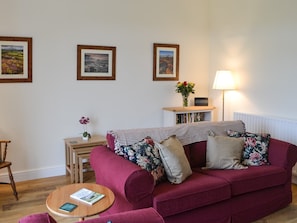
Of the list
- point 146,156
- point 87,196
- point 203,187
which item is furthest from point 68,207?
point 203,187

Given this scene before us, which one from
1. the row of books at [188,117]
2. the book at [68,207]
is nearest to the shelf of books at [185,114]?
the row of books at [188,117]

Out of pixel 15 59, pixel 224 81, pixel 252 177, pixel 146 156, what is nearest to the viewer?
pixel 146 156

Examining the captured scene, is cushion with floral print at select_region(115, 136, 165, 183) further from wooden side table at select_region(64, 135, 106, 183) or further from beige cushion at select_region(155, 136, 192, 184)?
wooden side table at select_region(64, 135, 106, 183)

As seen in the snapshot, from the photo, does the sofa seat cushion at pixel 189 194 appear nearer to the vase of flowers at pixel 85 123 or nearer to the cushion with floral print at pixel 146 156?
the cushion with floral print at pixel 146 156

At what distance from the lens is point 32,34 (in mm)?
4086

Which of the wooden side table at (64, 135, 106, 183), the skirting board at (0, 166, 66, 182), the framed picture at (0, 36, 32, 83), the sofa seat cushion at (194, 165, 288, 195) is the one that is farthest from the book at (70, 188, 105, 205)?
the framed picture at (0, 36, 32, 83)

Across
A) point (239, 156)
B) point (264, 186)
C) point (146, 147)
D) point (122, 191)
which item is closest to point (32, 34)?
point (146, 147)

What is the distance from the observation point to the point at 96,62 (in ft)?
14.9

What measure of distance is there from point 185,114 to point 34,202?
8.59 feet

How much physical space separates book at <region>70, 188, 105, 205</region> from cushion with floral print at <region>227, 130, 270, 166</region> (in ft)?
5.70

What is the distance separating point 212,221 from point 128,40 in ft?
9.65

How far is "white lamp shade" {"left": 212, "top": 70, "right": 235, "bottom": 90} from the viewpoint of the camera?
4.84 meters

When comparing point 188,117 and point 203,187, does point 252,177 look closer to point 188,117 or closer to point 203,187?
point 203,187

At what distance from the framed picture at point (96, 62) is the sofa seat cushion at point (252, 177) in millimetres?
2124
